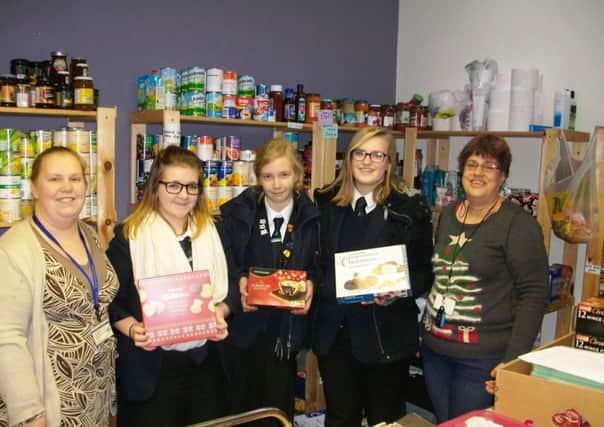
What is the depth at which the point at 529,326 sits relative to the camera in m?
2.11

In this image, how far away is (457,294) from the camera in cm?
225

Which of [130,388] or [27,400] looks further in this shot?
[130,388]

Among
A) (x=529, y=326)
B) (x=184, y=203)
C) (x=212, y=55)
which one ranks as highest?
(x=212, y=55)

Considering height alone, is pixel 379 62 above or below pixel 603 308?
above

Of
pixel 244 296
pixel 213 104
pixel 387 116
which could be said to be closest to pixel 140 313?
pixel 244 296

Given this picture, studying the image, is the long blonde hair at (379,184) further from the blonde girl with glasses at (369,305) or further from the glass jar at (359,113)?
the glass jar at (359,113)

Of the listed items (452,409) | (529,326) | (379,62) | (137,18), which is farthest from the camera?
(379,62)

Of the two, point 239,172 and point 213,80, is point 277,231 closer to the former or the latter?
point 239,172

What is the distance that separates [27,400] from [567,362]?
1.66m

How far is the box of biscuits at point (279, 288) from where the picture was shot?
7.70 ft

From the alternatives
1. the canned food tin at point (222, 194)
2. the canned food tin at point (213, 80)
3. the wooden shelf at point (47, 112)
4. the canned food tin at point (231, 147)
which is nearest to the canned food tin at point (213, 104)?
the canned food tin at point (213, 80)

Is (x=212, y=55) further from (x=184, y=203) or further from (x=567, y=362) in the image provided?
(x=567, y=362)

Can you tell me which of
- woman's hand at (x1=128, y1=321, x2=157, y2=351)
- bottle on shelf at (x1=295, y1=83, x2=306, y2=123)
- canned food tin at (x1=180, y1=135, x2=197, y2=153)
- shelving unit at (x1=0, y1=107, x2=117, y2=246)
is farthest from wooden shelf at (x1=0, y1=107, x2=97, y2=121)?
bottle on shelf at (x1=295, y1=83, x2=306, y2=123)

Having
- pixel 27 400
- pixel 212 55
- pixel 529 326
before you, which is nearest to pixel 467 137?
pixel 212 55
